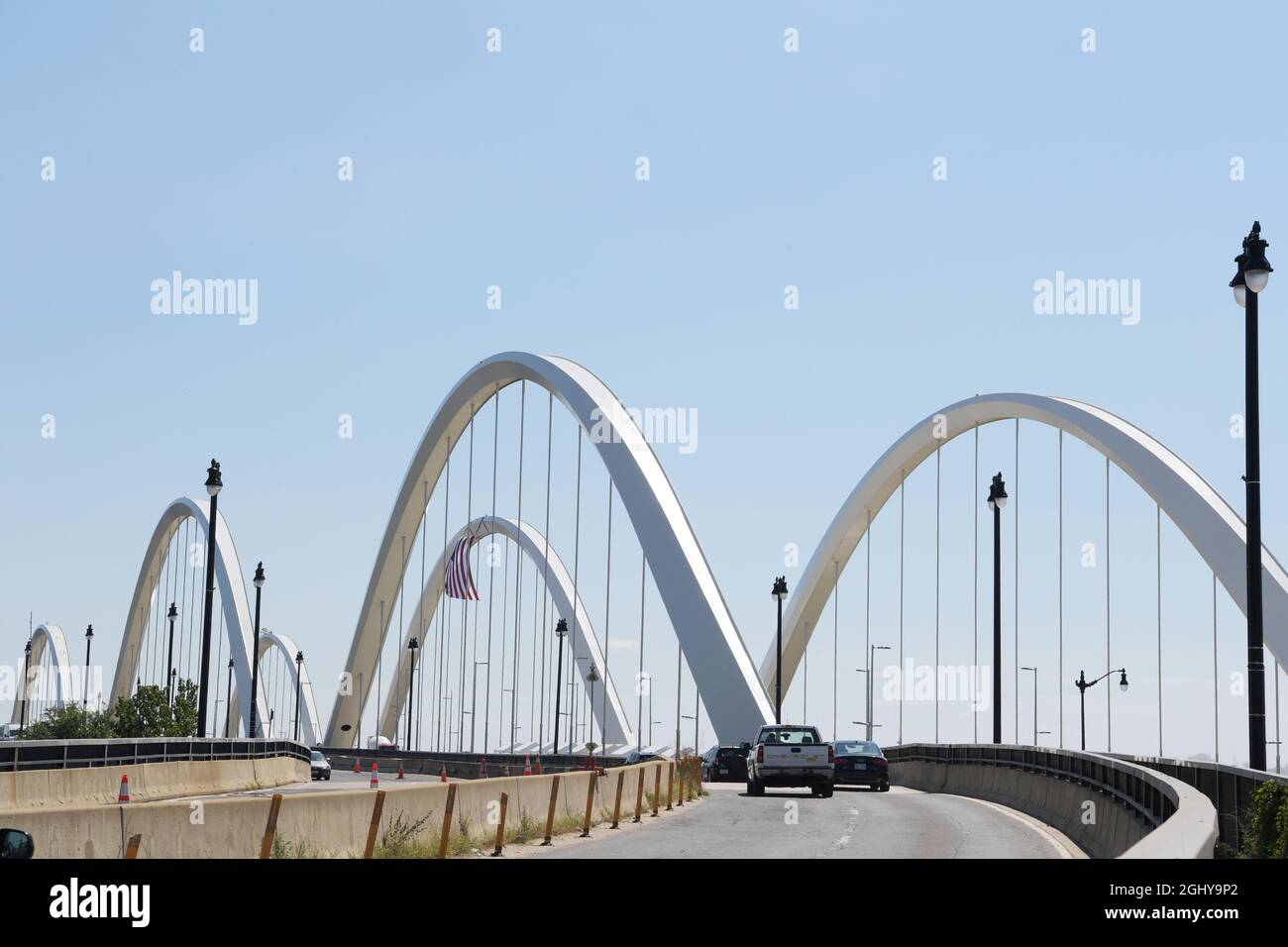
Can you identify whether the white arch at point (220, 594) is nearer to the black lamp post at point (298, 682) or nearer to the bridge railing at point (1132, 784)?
the black lamp post at point (298, 682)

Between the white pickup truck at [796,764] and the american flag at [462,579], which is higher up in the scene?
the american flag at [462,579]

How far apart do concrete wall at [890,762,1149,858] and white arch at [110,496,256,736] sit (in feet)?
156

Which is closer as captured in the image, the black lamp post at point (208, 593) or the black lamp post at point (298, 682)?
the black lamp post at point (208, 593)

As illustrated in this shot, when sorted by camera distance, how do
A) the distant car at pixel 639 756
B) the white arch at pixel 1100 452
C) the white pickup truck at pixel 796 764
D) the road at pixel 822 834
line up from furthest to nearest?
the distant car at pixel 639 756, the white arch at pixel 1100 452, the white pickup truck at pixel 796 764, the road at pixel 822 834

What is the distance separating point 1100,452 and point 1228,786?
2767 centimetres

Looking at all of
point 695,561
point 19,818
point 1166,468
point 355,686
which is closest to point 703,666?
point 695,561

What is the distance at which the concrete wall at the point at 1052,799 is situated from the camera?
19.3 metres

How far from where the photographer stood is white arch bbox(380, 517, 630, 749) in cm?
7031

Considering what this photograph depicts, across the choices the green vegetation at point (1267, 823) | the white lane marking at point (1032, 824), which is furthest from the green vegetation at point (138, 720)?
the green vegetation at point (1267, 823)

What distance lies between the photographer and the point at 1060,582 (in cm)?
4897

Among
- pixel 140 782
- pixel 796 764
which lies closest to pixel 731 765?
pixel 796 764

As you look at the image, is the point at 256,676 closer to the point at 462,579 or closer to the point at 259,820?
the point at 462,579

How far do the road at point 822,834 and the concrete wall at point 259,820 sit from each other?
2.48 feet

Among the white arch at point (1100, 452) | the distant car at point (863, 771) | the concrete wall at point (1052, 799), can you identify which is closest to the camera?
the concrete wall at point (1052, 799)
